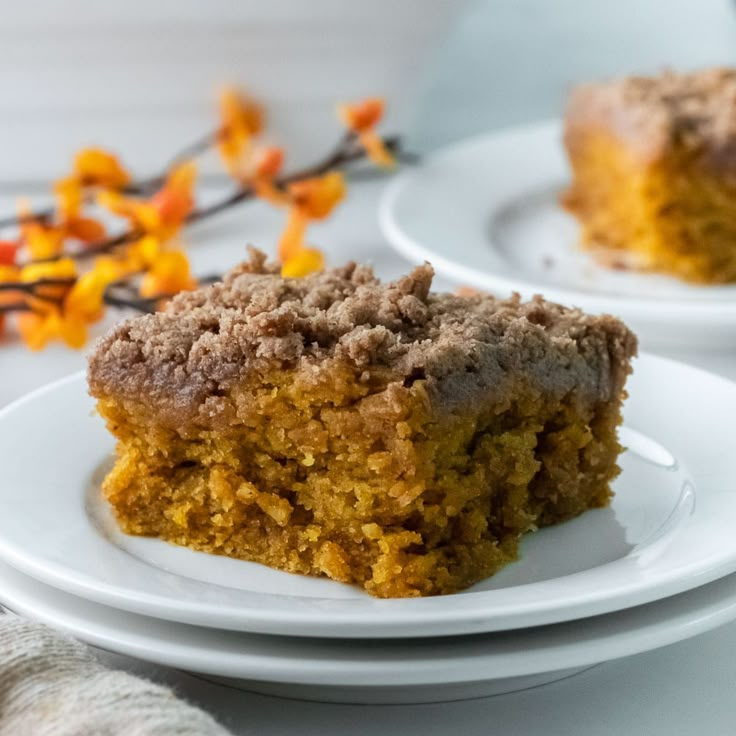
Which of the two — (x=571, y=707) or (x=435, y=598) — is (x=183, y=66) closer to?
(x=435, y=598)

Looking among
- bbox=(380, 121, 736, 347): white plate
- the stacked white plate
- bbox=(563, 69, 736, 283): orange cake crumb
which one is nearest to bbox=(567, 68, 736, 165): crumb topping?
bbox=(563, 69, 736, 283): orange cake crumb

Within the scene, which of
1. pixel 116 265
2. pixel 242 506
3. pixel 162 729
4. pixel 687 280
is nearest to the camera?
pixel 162 729

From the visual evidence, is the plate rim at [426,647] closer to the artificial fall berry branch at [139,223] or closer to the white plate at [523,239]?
the artificial fall berry branch at [139,223]

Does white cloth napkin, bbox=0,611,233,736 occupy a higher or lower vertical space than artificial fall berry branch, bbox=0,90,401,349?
higher

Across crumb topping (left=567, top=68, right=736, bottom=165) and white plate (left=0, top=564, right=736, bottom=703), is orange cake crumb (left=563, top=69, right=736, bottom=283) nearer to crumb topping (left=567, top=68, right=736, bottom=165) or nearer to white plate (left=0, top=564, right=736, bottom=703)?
crumb topping (left=567, top=68, right=736, bottom=165)

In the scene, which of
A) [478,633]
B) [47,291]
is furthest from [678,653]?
[47,291]

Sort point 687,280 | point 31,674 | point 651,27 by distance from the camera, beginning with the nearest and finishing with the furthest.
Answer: point 31,674 → point 687,280 → point 651,27

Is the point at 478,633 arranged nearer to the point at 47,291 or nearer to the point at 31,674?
the point at 31,674

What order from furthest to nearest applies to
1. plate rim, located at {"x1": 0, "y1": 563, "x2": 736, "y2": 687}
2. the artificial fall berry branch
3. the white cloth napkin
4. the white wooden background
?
the white wooden background < the artificial fall berry branch < plate rim, located at {"x1": 0, "y1": 563, "x2": 736, "y2": 687} < the white cloth napkin
